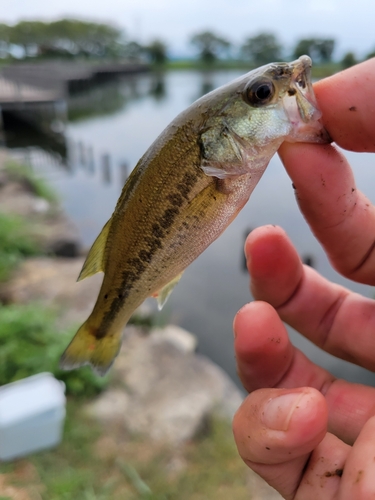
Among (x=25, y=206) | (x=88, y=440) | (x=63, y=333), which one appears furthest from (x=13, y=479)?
(x=25, y=206)

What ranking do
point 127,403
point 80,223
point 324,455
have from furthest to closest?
point 80,223 < point 127,403 < point 324,455

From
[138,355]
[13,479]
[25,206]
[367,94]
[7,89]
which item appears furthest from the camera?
[7,89]

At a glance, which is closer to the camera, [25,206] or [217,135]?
[217,135]

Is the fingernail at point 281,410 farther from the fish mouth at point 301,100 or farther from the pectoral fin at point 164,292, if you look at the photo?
the fish mouth at point 301,100

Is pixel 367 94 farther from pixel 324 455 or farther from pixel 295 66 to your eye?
pixel 324 455

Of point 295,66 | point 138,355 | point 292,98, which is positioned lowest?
point 138,355

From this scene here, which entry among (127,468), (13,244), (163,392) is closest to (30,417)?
(127,468)

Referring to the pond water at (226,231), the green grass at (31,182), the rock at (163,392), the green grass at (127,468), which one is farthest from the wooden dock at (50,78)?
the green grass at (127,468)

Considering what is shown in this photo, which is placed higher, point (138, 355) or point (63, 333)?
point (63, 333)
